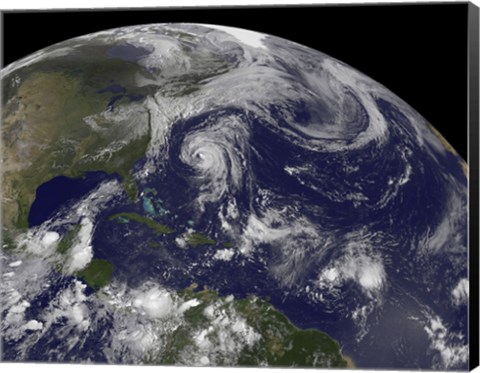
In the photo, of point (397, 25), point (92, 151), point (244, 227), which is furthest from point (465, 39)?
point (92, 151)

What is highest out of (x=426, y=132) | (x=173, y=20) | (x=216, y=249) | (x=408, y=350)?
(x=173, y=20)

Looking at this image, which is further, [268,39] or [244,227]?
[268,39]

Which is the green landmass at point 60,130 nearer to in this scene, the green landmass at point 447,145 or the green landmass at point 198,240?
the green landmass at point 198,240

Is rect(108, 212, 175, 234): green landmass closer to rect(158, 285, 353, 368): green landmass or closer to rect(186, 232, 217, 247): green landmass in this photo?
rect(186, 232, 217, 247): green landmass

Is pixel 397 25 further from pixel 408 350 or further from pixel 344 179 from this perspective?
pixel 408 350

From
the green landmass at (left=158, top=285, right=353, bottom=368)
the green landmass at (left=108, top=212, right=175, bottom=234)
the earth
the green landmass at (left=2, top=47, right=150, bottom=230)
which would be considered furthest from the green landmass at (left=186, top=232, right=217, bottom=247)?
the green landmass at (left=2, top=47, right=150, bottom=230)

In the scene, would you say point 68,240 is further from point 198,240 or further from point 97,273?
point 198,240

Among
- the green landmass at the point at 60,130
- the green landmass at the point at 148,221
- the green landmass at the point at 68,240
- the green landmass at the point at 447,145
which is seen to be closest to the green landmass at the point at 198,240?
the green landmass at the point at 148,221
